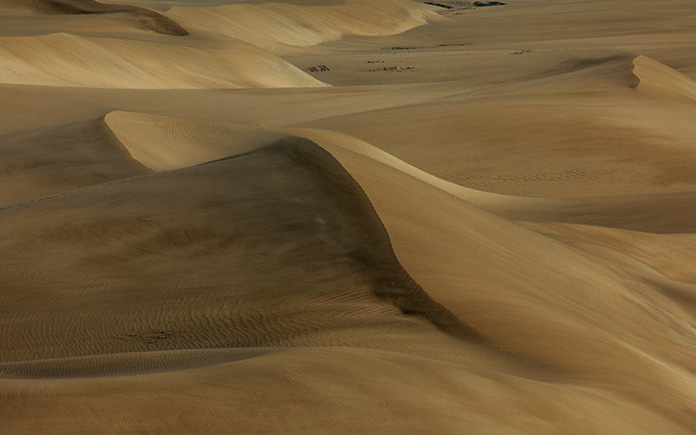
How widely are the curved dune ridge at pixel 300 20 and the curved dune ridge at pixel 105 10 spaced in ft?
13.3

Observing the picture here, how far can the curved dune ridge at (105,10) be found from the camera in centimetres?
2761

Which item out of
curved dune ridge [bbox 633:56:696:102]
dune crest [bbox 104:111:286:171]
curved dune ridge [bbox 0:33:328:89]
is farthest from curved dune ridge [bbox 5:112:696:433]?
curved dune ridge [bbox 633:56:696:102]

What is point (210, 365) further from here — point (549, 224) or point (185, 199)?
point (549, 224)

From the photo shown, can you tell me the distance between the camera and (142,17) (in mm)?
27828

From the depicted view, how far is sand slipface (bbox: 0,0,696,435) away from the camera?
3.50 m

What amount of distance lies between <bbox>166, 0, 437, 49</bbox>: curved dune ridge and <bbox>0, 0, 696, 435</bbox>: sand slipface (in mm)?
22760

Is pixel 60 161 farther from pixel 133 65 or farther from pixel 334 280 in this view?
pixel 133 65

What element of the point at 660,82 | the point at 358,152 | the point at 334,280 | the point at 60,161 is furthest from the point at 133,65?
the point at 334,280

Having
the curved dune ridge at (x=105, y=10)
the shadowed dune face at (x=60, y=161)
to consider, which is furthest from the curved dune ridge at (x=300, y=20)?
the shadowed dune face at (x=60, y=161)

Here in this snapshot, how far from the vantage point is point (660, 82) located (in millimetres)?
19844

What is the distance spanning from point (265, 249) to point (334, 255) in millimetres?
487

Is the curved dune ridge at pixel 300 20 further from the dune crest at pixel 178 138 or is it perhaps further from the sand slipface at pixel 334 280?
the sand slipface at pixel 334 280

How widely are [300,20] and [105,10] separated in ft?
48.9

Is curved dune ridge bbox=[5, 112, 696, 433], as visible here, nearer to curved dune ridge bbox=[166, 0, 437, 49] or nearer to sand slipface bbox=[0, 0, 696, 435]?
sand slipface bbox=[0, 0, 696, 435]
